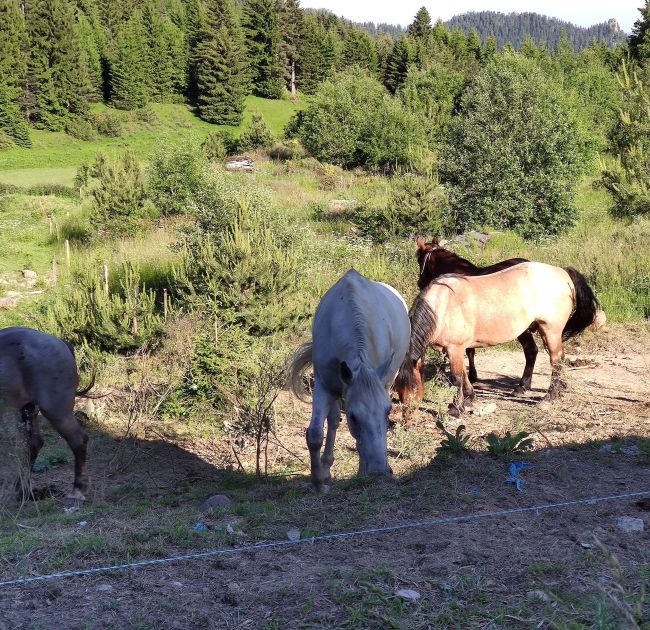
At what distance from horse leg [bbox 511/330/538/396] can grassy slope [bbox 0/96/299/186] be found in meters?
26.9

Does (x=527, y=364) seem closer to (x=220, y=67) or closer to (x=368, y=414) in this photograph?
(x=368, y=414)

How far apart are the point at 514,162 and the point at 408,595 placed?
18.6 metres

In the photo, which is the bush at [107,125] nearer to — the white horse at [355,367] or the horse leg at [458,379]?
the horse leg at [458,379]

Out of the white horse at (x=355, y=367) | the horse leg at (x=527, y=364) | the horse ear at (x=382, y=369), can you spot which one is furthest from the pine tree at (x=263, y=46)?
the horse ear at (x=382, y=369)

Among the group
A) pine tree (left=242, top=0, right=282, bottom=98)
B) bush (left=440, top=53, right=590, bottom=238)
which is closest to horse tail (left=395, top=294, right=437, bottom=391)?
bush (left=440, top=53, right=590, bottom=238)

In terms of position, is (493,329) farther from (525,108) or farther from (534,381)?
(525,108)

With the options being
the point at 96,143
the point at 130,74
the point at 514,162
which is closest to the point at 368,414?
the point at 514,162

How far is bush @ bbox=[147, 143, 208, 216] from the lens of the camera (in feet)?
76.8

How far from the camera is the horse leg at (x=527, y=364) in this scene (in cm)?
977

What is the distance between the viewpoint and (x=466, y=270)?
10.0m

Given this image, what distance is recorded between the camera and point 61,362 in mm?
6355

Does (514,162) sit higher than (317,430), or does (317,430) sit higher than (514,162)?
(514,162)

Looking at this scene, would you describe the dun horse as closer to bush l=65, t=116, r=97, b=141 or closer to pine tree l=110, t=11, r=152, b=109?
bush l=65, t=116, r=97, b=141

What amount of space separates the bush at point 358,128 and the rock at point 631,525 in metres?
39.3
